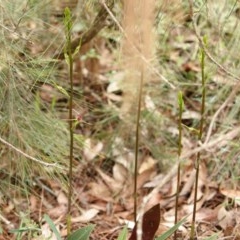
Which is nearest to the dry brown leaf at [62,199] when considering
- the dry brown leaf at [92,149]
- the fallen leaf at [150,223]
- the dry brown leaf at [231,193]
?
the dry brown leaf at [92,149]

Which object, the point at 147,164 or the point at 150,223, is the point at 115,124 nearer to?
the point at 147,164

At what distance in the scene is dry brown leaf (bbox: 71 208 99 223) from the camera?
2557mm

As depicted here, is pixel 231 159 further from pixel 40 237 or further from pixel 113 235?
pixel 40 237

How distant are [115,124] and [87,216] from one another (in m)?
0.58

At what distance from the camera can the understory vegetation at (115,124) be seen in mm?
1984

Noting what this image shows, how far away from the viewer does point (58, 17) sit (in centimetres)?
282

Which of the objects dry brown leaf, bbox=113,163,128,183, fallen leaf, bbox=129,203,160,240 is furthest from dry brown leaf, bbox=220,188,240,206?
fallen leaf, bbox=129,203,160,240

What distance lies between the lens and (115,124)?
3027 mm

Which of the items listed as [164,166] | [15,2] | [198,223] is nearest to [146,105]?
[164,166]

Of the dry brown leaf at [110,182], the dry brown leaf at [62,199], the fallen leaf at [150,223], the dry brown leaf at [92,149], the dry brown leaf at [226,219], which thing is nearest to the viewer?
the fallen leaf at [150,223]

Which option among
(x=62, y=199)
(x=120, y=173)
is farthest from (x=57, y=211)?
(x=120, y=173)

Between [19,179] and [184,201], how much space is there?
734 mm

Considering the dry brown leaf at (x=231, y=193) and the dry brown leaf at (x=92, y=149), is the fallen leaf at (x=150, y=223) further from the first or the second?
the dry brown leaf at (x=92, y=149)

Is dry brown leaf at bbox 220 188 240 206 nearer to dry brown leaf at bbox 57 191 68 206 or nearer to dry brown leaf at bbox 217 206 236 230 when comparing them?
dry brown leaf at bbox 217 206 236 230
